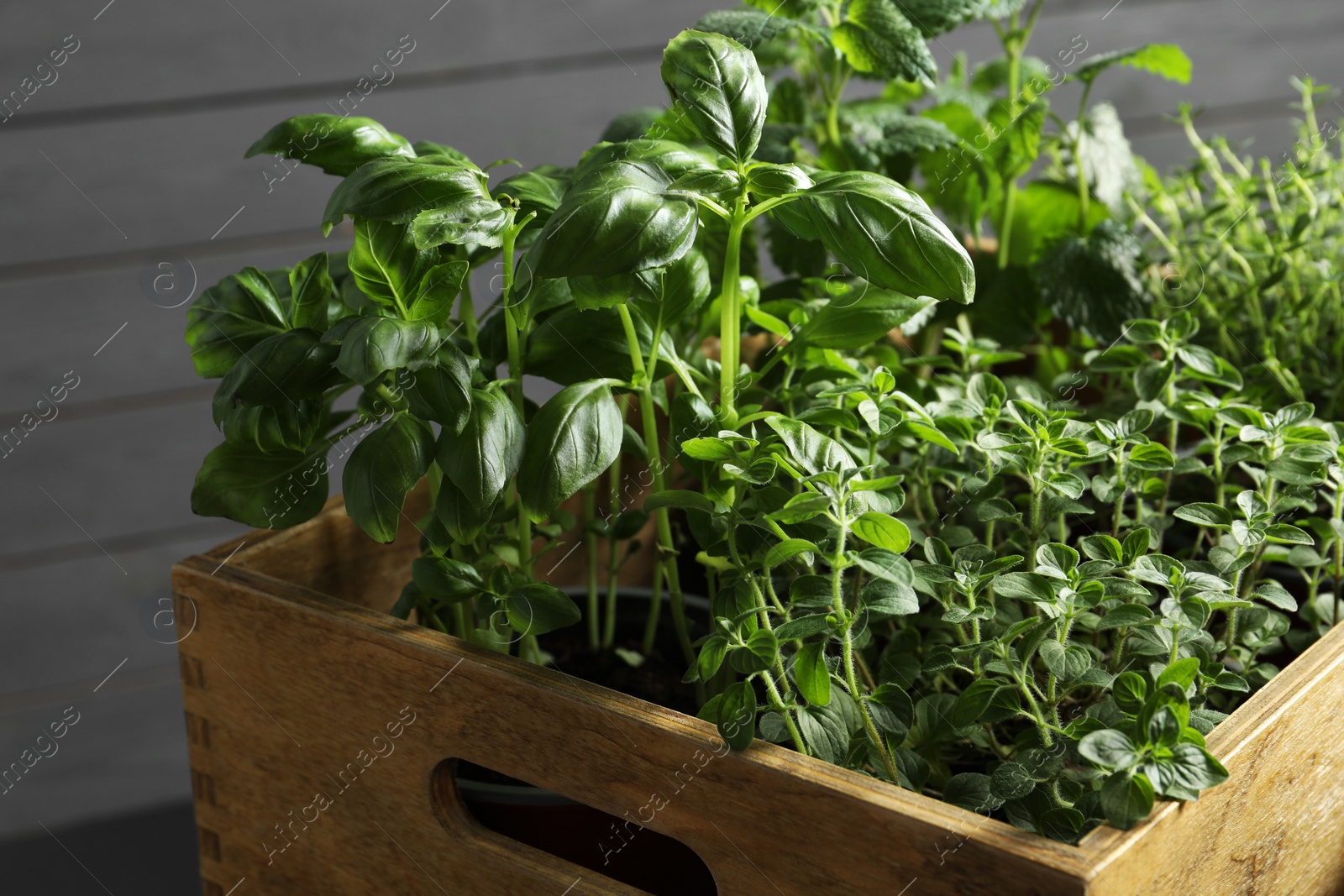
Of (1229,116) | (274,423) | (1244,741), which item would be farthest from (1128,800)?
(1229,116)

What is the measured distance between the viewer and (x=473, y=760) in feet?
2.02

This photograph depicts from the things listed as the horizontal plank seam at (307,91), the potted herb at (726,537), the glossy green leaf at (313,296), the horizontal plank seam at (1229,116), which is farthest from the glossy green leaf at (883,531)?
the horizontal plank seam at (1229,116)

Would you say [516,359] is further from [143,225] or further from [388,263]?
[143,225]

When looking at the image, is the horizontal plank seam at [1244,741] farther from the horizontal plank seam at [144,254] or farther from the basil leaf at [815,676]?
the horizontal plank seam at [144,254]

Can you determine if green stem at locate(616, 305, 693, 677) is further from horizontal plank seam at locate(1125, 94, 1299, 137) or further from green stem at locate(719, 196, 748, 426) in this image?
horizontal plank seam at locate(1125, 94, 1299, 137)

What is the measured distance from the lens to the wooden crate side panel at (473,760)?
488mm

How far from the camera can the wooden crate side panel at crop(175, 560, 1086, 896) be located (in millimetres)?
488

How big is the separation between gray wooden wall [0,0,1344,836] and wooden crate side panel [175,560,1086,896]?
68cm

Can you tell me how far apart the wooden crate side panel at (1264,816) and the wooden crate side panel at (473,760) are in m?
0.05

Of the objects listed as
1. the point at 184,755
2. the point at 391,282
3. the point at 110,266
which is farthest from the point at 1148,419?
the point at 184,755

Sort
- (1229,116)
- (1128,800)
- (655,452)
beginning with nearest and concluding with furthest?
(1128,800)
(655,452)
(1229,116)

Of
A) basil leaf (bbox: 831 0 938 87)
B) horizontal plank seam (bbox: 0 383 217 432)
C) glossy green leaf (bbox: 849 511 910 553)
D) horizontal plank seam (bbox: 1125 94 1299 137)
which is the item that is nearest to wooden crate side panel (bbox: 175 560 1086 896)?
glossy green leaf (bbox: 849 511 910 553)

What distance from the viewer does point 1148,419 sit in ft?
2.19

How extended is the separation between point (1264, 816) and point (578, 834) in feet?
1.14
